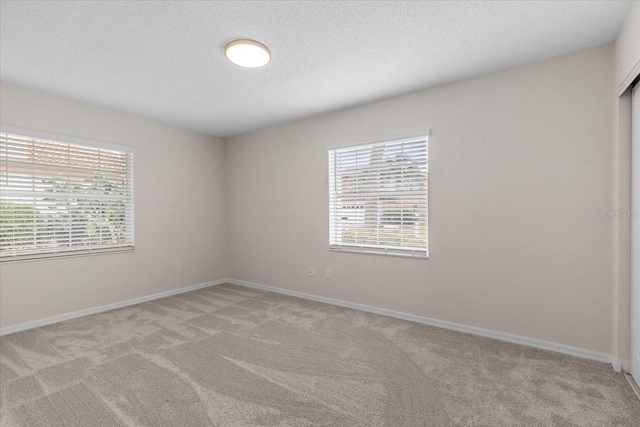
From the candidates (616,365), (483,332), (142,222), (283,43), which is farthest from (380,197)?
(142,222)

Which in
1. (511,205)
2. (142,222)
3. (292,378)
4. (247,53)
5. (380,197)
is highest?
(247,53)

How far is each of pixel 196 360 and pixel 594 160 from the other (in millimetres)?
3677

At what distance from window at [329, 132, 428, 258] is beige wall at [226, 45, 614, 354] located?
12 centimetres

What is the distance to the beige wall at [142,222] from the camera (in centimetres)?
332

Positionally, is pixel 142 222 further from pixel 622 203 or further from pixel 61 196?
pixel 622 203

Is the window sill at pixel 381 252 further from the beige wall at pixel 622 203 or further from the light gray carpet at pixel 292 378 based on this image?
the beige wall at pixel 622 203

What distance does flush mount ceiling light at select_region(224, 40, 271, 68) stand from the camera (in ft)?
7.90

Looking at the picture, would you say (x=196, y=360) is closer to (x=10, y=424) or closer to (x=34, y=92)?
(x=10, y=424)

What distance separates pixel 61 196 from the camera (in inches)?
142

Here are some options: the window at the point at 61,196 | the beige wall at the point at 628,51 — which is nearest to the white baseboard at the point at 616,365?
the beige wall at the point at 628,51

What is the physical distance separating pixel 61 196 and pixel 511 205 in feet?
16.0

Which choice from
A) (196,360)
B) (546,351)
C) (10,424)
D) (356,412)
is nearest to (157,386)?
(196,360)

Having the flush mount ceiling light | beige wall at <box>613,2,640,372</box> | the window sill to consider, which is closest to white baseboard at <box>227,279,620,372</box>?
beige wall at <box>613,2,640,372</box>

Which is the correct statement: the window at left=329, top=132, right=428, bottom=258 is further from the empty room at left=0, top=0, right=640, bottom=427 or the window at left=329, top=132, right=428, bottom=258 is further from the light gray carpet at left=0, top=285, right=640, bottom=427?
the light gray carpet at left=0, top=285, right=640, bottom=427
